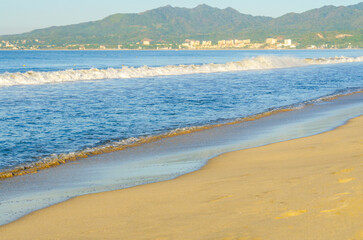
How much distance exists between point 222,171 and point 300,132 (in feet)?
17.4

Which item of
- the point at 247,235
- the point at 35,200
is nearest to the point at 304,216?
the point at 247,235

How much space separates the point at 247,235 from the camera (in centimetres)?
459

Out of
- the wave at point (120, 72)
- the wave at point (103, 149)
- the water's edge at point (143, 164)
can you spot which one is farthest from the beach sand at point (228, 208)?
the wave at point (120, 72)

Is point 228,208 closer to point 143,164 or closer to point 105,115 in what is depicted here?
point 143,164

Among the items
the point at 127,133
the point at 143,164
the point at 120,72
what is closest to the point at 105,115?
the point at 127,133

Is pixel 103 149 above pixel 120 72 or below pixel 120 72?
above

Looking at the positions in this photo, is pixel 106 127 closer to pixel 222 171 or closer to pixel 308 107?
pixel 222 171

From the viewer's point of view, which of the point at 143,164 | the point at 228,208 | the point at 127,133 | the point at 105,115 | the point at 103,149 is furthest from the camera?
the point at 105,115

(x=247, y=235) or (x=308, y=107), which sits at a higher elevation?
(x=247, y=235)

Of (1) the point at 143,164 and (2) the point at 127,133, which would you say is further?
(2) the point at 127,133

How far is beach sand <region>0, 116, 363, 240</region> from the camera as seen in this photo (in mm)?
4723

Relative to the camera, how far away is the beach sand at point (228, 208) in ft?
15.5

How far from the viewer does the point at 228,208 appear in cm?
560

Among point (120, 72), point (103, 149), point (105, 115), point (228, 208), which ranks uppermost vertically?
point (228, 208)
